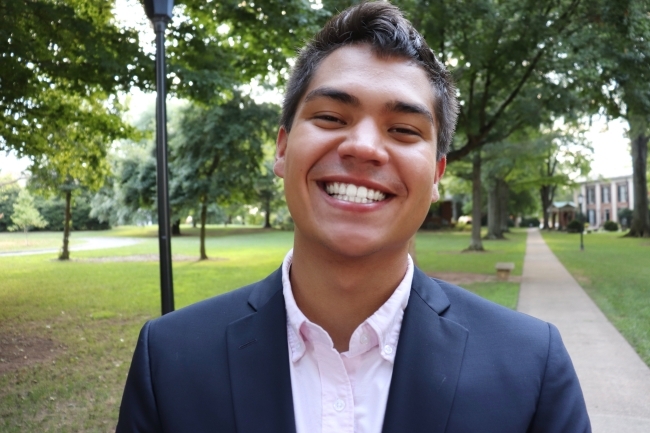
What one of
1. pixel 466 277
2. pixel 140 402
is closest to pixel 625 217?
pixel 466 277

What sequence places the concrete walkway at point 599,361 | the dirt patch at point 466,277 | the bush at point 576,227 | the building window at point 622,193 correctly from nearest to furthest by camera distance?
the concrete walkway at point 599,361
the building window at point 622,193
the dirt patch at point 466,277
the bush at point 576,227

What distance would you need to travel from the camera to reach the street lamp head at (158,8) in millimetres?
5293

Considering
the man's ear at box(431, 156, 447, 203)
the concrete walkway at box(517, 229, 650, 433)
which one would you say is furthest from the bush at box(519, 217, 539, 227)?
the man's ear at box(431, 156, 447, 203)

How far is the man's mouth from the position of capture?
1510mm

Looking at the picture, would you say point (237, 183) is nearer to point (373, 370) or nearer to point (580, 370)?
point (580, 370)

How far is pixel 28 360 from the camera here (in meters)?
6.04

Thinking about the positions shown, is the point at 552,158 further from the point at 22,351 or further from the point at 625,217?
the point at 22,351

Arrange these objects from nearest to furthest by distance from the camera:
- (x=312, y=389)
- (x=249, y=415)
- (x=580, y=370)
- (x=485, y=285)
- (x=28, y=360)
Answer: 1. (x=249, y=415)
2. (x=312, y=389)
3. (x=28, y=360)
4. (x=580, y=370)
5. (x=485, y=285)

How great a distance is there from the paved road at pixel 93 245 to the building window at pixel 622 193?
9242 mm

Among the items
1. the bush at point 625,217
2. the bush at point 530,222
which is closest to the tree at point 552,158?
the bush at point 625,217

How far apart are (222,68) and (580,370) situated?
21.0 feet

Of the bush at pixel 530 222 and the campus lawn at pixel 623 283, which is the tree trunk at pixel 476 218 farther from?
the bush at pixel 530 222

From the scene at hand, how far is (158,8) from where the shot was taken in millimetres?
5305

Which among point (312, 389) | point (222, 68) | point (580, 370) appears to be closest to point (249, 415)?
point (312, 389)
